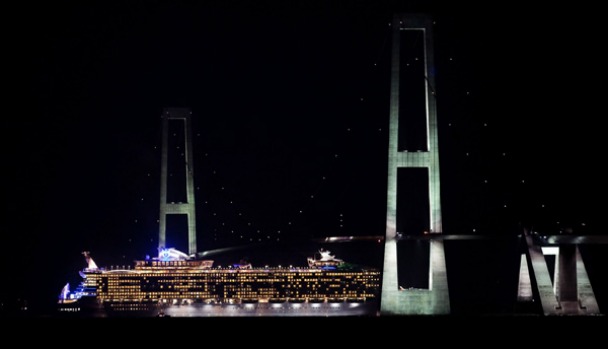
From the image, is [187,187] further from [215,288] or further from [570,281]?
[570,281]

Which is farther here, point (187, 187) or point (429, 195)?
point (187, 187)

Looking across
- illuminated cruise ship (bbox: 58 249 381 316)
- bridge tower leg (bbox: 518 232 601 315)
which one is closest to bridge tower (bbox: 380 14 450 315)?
bridge tower leg (bbox: 518 232 601 315)

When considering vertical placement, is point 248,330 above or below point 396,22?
below

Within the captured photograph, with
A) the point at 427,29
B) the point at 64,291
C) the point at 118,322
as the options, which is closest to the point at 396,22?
the point at 427,29

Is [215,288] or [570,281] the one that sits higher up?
[570,281]

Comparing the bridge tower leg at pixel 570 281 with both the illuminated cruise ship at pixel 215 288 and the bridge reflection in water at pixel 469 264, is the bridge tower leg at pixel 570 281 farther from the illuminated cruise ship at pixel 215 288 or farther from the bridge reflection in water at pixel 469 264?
the illuminated cruise ship at pixel 215 288

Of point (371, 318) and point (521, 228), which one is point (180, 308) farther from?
point (371, 318)

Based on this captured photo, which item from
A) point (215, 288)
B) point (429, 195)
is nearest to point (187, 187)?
point (215, 288)

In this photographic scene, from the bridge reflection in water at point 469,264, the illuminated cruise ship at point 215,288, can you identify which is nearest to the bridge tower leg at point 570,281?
the bridge reflection in water at point 469,264

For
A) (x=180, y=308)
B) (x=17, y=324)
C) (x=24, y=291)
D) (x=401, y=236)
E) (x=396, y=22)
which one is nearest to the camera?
(x=17, y=324)
